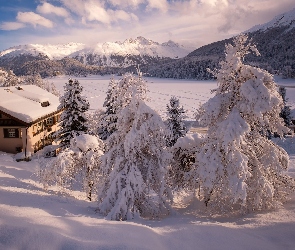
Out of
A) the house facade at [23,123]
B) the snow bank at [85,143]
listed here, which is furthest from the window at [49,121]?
the snow bank at [85,143]

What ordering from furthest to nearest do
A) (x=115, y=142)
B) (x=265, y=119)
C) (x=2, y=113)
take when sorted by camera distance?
(x=2, y=113), (x=115, y=142), (x=265, y=119)

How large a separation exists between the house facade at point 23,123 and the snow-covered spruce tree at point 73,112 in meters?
3.31

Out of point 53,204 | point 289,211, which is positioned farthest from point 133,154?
point 289,211

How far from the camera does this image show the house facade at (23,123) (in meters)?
28.9

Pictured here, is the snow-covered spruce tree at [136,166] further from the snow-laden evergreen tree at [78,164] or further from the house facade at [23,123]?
the house facade at [23,123]

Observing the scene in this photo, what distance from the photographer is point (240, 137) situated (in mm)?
12719

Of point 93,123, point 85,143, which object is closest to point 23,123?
point 93,123

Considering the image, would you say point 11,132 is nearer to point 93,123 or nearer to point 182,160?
point 93,123

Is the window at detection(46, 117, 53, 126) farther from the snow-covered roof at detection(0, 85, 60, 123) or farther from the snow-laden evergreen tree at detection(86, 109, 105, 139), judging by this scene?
the snow-laden evergreen tree at detection(86, 109, 105, 139)

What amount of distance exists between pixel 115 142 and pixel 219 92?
653 cm

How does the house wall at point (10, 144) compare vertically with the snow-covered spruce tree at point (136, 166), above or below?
below

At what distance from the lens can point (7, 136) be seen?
29688mm

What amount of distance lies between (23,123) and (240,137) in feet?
80.2

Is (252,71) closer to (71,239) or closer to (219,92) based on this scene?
(219,92)
